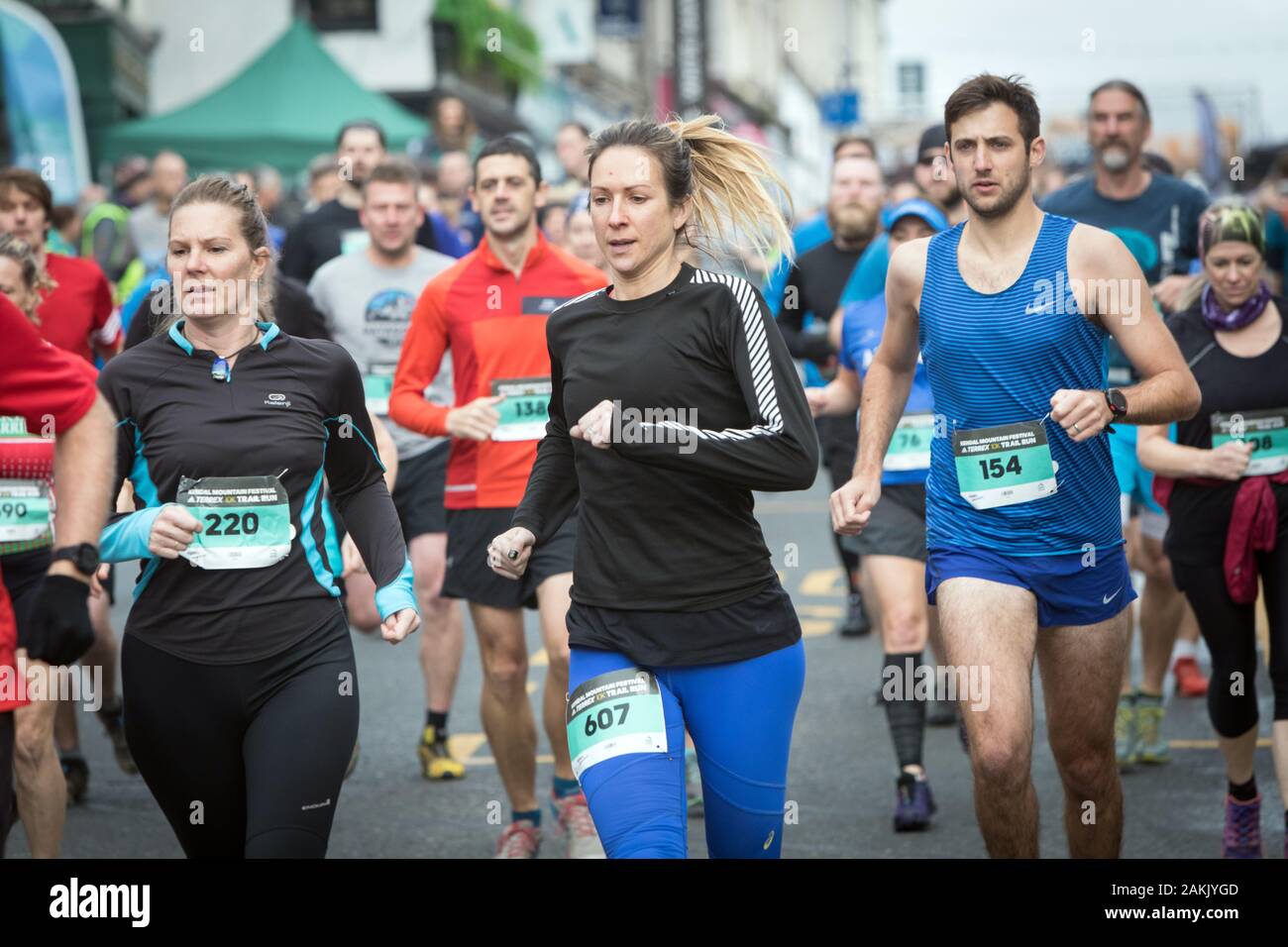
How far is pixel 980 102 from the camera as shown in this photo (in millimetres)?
4828

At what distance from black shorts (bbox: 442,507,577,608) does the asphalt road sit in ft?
2.36

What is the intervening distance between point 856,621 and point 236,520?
672cm

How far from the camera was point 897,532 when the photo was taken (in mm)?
7070

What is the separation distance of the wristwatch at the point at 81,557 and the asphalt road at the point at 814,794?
301 centimetres

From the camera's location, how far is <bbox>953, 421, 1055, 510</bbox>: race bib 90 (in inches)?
188

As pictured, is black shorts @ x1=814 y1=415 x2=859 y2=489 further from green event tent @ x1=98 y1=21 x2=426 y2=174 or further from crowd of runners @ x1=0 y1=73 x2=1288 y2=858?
green event tent @ x1=98 y1=21 x2=426 y2=174

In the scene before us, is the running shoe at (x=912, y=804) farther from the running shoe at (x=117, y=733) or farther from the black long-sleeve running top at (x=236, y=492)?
the running shoe at (x=117, y=733)

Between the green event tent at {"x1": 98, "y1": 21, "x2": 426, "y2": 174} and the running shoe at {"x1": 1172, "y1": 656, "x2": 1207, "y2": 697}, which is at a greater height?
the green event tent at {"x1": 98, "y1": 21, "x2": 426, "y2": 174}

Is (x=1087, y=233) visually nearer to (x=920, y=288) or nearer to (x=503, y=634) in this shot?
(x=920, y=288)

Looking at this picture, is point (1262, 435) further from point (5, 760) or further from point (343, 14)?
point (343, 14)

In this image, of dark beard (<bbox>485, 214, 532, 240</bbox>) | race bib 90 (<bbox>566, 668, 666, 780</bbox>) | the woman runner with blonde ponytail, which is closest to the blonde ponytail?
the woman runner with blonde ponytail

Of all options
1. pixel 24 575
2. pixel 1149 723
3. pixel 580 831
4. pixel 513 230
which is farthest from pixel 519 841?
pixel 1149 723

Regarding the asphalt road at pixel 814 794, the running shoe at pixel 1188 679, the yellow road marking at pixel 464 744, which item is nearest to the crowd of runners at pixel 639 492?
the asphalt road at pixel 814 794
